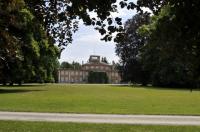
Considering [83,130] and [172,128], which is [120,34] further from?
[172,128]

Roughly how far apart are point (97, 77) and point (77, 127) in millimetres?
166389

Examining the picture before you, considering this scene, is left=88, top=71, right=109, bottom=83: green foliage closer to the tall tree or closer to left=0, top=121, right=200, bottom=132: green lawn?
the tall tree

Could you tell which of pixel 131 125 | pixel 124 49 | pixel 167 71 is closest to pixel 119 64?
pixel 124 49

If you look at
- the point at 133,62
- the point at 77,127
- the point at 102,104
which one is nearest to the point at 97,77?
the point at 133,62

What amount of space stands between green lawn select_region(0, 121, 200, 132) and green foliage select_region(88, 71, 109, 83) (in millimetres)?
164877

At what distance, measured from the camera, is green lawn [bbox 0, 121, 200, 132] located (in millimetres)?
16031

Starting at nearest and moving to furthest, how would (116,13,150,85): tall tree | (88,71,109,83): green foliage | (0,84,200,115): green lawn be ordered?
(0,84,200,115): green lawn → (116,13,150,85): tall tree → (88,71,109,83): green foliage

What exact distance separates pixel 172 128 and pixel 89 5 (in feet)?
36.5

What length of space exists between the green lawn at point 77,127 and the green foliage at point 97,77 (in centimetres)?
16488

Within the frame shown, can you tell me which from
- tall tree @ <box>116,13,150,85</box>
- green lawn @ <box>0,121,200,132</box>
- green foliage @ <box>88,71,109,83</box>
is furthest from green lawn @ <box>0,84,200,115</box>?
green foliage @ <box>88,71,109,83</box>

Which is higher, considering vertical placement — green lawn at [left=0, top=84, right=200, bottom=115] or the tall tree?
the tall tree

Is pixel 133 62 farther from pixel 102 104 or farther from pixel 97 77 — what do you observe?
pixel 102 104

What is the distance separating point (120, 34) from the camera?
278 inches

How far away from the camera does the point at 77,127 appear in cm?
1688
